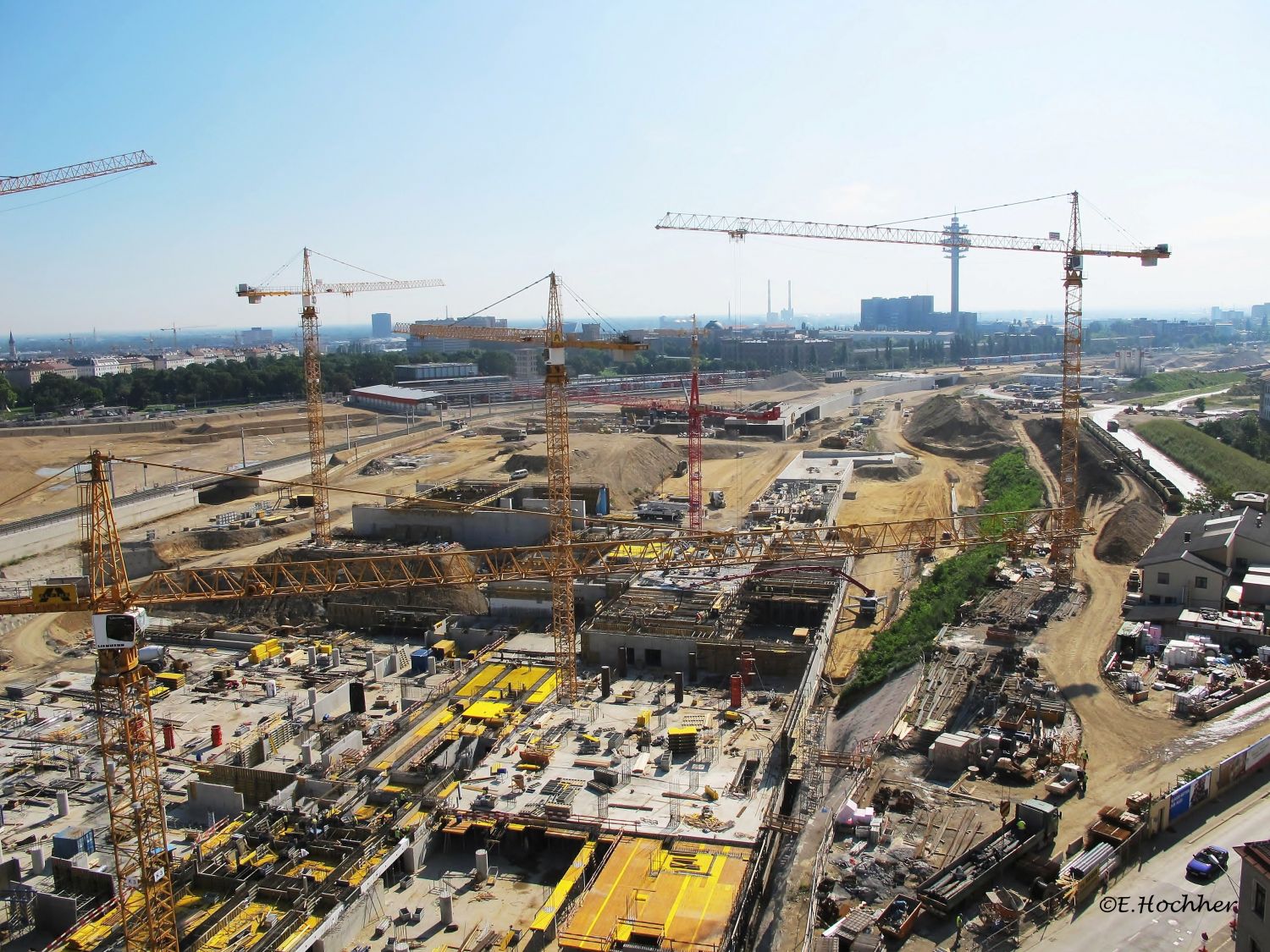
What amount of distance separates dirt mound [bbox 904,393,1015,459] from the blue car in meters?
45.5

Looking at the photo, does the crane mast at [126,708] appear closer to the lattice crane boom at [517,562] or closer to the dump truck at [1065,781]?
the lattice crane boom at [517,562]

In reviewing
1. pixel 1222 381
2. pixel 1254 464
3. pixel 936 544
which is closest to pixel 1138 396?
pixel 1222 381

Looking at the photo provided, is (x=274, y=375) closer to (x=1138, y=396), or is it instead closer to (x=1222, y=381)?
(x=1138, y=396)

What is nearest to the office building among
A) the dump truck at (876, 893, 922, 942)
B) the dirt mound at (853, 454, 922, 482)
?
the dirt mound at (853, 454, 922, 482)

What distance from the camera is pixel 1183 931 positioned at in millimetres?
13094

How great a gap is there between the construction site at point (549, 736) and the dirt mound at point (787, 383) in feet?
194

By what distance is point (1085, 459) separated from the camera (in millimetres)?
46594

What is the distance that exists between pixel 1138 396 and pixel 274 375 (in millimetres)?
74600

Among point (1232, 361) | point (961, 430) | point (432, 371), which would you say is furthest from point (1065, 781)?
point (1232, 361)

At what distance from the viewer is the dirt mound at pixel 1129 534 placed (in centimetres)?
3250

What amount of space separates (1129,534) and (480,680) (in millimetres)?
22960

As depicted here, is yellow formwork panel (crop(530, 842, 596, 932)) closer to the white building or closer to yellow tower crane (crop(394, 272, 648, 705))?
yellow tower crane (crop(394, 272, 648, 705))

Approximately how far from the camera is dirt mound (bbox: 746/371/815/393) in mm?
99938
